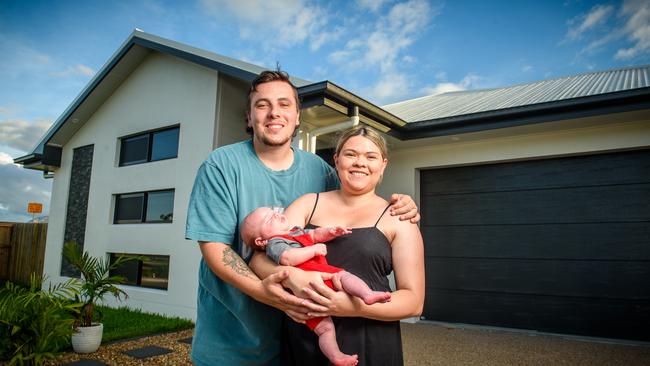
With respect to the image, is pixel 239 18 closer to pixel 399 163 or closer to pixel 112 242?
pixel 399 163

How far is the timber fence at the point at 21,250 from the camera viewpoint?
1266 centimetres

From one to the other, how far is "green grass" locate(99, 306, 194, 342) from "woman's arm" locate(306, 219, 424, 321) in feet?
18.7

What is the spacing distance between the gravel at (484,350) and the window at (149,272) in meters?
2.22

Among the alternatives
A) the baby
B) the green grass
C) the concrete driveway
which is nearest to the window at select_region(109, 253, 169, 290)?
the green grass

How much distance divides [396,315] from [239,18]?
7715 millimetres

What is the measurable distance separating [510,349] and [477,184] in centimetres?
265

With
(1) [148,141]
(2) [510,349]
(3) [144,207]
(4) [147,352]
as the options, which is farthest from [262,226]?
(1) [148,141]

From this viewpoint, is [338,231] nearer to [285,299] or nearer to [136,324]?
[285,299]

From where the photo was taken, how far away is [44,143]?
1094 centimetres

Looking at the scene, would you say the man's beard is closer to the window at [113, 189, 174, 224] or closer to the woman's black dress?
the woman's black dress

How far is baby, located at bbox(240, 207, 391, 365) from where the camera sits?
1366mm

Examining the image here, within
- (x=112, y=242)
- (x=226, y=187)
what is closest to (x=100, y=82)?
(x=112, y=242)

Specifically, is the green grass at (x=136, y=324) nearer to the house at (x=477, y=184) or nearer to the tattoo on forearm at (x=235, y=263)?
the house at (x=477, y=184)

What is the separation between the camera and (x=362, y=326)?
1.48 metres
